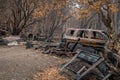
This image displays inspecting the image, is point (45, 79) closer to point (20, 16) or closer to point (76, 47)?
point (76, 47)

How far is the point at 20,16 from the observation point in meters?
29.0

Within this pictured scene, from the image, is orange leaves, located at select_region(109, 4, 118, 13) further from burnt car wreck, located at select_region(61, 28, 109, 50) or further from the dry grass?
the dry grass

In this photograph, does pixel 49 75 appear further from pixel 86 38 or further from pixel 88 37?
pixel 88 37

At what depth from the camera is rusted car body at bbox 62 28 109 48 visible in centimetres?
1639

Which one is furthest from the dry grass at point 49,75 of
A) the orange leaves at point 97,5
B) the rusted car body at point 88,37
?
the rusted car body at point 88,37

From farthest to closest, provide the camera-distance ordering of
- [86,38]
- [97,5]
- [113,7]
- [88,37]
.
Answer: [88,37]
[86,38]
[97,5]
[113,7]

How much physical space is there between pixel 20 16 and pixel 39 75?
1958 cm

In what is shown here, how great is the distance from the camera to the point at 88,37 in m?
17.1

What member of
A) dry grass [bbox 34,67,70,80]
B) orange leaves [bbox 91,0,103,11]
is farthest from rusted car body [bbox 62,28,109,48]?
dry grass [bbox 34,67,70,80]

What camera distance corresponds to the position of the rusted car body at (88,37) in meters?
16.4

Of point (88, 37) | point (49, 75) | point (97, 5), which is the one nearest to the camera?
point (49, 75)

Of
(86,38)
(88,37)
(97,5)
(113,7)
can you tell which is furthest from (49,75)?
(88,37)

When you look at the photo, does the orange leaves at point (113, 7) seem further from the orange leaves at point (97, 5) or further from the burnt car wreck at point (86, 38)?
the burnt car wreck at point (86, 38)

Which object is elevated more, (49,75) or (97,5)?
(97,5)
